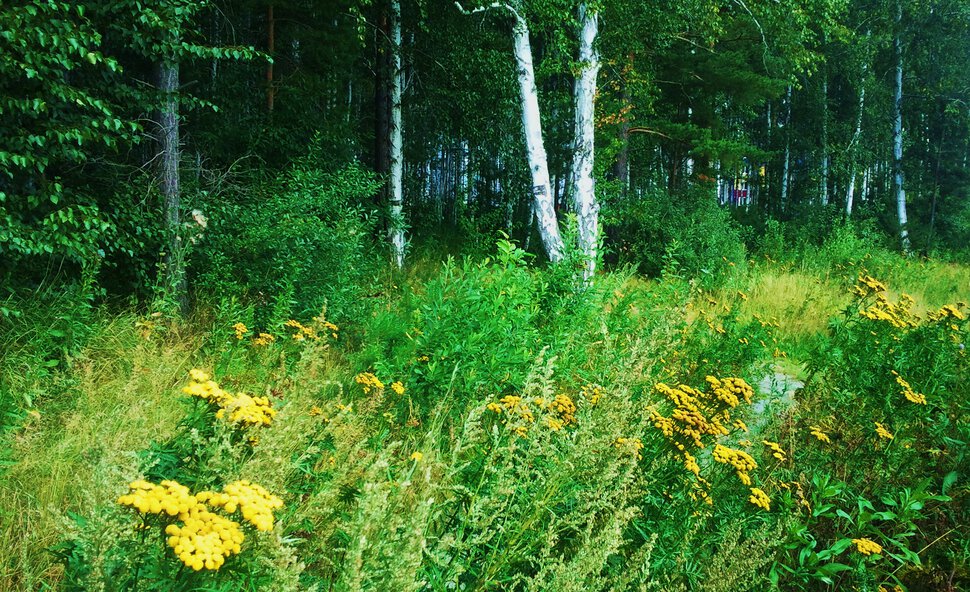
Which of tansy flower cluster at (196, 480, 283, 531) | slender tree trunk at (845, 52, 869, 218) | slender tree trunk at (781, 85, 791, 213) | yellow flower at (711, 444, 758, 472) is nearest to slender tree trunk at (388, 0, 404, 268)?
yellow flower at (711, 444, 758, 472)

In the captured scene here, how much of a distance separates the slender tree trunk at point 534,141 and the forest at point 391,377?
56mm

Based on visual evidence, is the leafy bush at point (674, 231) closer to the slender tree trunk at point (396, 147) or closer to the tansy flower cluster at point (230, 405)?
the slender tree trunk at point (396, 147)

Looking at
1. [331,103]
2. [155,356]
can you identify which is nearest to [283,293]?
[155,356]

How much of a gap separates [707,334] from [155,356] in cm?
449

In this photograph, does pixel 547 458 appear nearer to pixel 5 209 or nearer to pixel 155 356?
pixel 155 356

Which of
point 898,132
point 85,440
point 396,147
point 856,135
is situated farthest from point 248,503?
point 898,132

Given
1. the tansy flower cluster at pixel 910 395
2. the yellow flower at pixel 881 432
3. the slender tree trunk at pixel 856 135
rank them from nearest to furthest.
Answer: the yellow flower at pixel 881 432, the tansy flower cluster at pixel 910 395, the slender tree trunk at pixel 856 135

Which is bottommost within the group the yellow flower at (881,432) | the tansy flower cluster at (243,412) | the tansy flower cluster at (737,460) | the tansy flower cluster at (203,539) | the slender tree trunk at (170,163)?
the yellow flower at (881,432)

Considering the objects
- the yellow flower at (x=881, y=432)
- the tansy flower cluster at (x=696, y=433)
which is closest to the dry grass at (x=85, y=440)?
the tansy flower cluster at (x=696, y=433)

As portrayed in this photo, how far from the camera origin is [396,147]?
1109cm

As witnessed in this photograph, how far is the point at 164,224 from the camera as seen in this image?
228 inches

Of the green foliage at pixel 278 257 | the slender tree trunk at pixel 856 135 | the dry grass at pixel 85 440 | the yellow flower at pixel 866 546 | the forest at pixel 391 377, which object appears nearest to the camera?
the forest at pixel 391 377

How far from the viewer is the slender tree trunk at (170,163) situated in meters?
5.78

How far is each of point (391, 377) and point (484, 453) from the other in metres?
1.22
